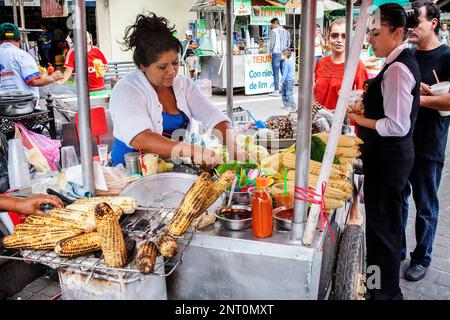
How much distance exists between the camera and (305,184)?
162 cm

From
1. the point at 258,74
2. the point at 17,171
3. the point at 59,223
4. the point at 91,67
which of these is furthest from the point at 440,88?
the point at 258,74

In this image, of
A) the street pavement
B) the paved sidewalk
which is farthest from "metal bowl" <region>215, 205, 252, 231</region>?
the paved sidewalk

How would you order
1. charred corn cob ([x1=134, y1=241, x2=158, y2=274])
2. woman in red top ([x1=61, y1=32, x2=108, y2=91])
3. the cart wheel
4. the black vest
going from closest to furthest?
charred corn cob ([x1=134, y1=241, x2=158, y2=274]) < the cart wheel < the black vest < woman in red top ([x1=61, y1=32, x2=108, y2=91])

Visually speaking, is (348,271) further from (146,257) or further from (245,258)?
(146,257)

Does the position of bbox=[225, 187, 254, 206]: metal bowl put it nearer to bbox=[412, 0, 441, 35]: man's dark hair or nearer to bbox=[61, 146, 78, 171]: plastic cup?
bbox=[61, 146, 78, 171]: plastic cup

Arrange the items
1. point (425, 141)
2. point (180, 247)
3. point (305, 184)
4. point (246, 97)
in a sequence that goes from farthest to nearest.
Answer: point (246, 97)
point (425, 141)
point (180, 247)
point (305, 184)

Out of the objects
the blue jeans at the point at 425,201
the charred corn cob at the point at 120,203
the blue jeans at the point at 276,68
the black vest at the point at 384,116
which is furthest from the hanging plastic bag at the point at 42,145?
the blue jeans at the point at 276,68

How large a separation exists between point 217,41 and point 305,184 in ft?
42.7

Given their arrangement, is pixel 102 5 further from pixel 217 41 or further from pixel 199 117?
pixel 199 117

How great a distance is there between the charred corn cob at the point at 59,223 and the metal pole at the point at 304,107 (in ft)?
2.71

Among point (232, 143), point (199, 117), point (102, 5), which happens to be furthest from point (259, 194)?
point (102, 5)

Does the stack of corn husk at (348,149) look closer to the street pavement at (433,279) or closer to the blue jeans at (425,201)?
the blue jeans at (425,201)

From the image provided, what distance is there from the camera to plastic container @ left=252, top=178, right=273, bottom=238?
1676mm

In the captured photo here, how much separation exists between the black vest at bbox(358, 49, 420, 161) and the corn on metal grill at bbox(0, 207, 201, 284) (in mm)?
A: 1787
